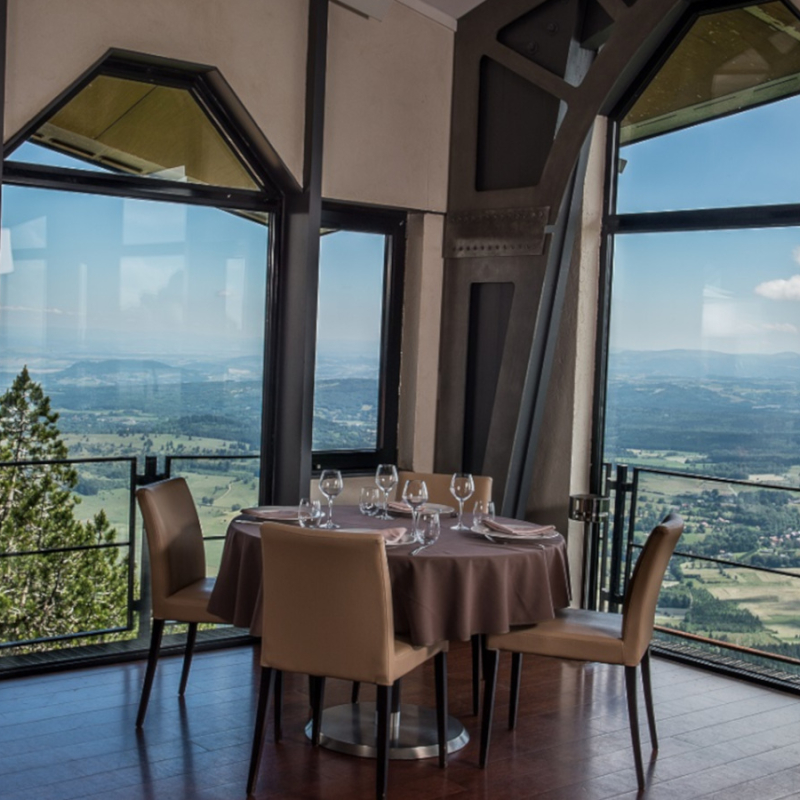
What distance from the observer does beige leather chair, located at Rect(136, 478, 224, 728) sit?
4328 millimetres

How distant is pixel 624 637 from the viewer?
399 cm

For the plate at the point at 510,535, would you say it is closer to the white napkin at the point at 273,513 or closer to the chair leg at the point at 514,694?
the chair leg at the point at 514,694

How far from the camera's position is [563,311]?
19.3 feet

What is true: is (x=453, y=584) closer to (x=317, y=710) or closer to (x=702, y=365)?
(x=317, y=710)

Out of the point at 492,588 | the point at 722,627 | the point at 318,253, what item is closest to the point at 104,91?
the point at 318,253

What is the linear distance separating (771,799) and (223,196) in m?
3.71

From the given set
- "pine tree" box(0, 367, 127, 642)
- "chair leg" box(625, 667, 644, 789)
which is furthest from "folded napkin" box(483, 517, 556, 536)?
"pine tree" box(0, 367, 127, 642)

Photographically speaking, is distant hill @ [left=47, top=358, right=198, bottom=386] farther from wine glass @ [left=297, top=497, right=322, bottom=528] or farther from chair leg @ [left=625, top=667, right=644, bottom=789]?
chair leg @ [left=625, top=667, right=644, bottom=789]

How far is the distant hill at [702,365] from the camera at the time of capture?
5.31 metres

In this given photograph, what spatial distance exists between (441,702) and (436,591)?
1.42 ft

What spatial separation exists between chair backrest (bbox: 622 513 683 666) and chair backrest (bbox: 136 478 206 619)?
1.77m

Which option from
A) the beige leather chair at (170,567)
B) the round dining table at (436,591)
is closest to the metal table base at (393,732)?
the round dining table at (436,591)

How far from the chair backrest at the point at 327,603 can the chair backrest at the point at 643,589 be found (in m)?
0.92

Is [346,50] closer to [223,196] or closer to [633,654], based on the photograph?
[223,196]
